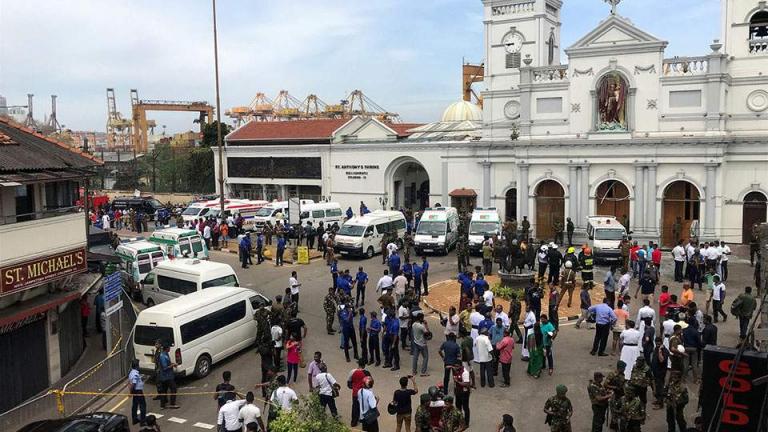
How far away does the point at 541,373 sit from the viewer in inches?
610

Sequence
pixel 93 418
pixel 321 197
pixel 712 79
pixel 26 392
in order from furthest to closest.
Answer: pixel 321 197
pixel 712 79
pixel 26 392
pixel 93 418

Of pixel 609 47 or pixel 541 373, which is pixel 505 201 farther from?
pixel 541 373

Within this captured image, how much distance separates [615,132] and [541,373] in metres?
21.7

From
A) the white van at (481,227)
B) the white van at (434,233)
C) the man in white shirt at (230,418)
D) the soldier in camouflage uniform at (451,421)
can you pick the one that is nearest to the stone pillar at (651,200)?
the white van at (481,227)

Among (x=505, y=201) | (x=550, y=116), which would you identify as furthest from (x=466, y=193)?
(x=550, y=116)

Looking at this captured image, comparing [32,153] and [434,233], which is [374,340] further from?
[434,233]

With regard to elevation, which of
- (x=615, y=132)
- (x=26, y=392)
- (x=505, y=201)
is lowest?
(x=26, y=392)

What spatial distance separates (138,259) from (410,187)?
24.5m

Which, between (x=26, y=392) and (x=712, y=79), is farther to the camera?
(x=712, y=79)

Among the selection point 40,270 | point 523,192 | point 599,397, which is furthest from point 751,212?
point 40,270

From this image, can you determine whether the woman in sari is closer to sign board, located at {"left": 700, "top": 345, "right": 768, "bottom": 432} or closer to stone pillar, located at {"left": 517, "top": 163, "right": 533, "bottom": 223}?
sign board, located at {"left": 700, "top": 345, "right": 768, "bottom": 432}

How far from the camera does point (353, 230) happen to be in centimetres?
3055

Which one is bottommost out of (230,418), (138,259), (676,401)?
(230,418)

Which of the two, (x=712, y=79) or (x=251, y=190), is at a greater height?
(x=712, y=79)
